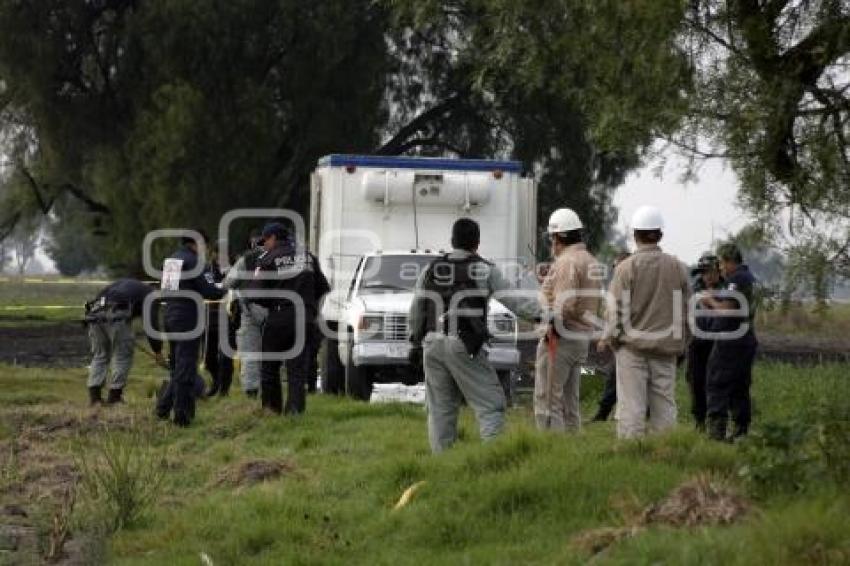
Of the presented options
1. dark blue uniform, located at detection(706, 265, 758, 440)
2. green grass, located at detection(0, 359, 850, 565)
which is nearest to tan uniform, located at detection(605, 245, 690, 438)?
green grass, located at detection(0, 359, 850, 565)

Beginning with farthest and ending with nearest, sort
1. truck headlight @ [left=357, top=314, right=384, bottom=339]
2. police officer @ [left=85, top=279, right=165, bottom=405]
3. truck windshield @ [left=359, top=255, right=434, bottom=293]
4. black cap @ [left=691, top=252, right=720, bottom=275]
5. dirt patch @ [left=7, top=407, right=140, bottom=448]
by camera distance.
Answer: truck windshield @ [left=359, top=255, right=434, bottom=293] < truck headlight @ [left=357, top=314, right=384, bottom=339] < police officer @ [left=85, top=279, right=165, bottom=405] < dirt patch @ [left=7, top=407, right=140, bottom=448] < black cap @ [left=691, top=252, right=720, bottom=275]

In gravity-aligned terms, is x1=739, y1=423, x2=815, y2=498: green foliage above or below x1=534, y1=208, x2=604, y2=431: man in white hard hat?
below

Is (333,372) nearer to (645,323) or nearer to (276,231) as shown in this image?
(276,231)

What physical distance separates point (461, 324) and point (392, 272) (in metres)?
7.44

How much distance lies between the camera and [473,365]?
32.1 feet

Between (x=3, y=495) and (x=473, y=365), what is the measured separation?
345cm

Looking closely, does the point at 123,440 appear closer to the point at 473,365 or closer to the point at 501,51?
the point at 473,365

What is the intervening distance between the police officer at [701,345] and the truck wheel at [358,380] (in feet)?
14.0

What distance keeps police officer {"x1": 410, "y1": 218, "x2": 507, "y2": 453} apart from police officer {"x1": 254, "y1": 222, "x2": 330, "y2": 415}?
11.6ft

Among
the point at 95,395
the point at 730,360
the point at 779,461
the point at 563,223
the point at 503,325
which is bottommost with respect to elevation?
the point at 95,395

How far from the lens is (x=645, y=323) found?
9.66 meters

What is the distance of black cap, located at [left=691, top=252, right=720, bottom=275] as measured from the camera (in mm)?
12398

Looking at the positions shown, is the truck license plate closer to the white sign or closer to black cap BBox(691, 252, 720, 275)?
the white sign

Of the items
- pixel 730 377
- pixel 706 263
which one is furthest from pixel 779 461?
pixel 706 263
